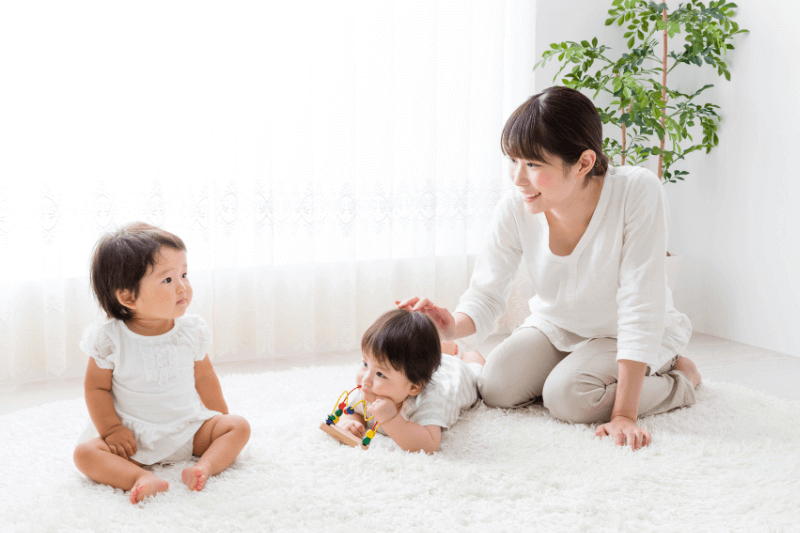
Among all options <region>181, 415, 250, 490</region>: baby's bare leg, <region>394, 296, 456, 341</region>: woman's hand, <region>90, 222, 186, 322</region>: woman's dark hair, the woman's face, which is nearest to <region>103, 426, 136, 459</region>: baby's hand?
<region>181, 415, 250, 490</region>: baby's bare leg

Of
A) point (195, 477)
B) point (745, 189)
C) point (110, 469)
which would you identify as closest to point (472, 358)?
point (195, 477)

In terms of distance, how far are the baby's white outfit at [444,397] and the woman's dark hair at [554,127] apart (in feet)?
1.78

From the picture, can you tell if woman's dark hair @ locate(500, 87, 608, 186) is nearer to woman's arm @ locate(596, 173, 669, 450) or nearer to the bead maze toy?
woman's arm @ locate(596, 173, 669, 450)

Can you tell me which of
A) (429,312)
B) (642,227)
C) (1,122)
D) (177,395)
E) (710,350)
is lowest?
(710,350)

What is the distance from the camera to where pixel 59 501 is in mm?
1261

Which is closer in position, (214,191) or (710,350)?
(214,191)

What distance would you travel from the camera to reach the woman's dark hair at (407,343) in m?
1.47

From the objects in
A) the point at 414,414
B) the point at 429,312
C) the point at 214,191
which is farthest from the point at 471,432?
the point at 214,191

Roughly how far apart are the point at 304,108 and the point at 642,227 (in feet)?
4.16

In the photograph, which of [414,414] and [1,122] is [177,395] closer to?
[414,414]

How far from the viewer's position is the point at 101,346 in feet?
4.49

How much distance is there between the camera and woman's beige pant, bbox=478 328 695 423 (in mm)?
1676

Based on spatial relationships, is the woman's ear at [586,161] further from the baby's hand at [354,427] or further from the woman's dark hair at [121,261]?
the woman's dark hair at [121,261]

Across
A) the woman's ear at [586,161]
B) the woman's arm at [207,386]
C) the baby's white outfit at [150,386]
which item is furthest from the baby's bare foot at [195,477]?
the woman's ear at [586,161]
